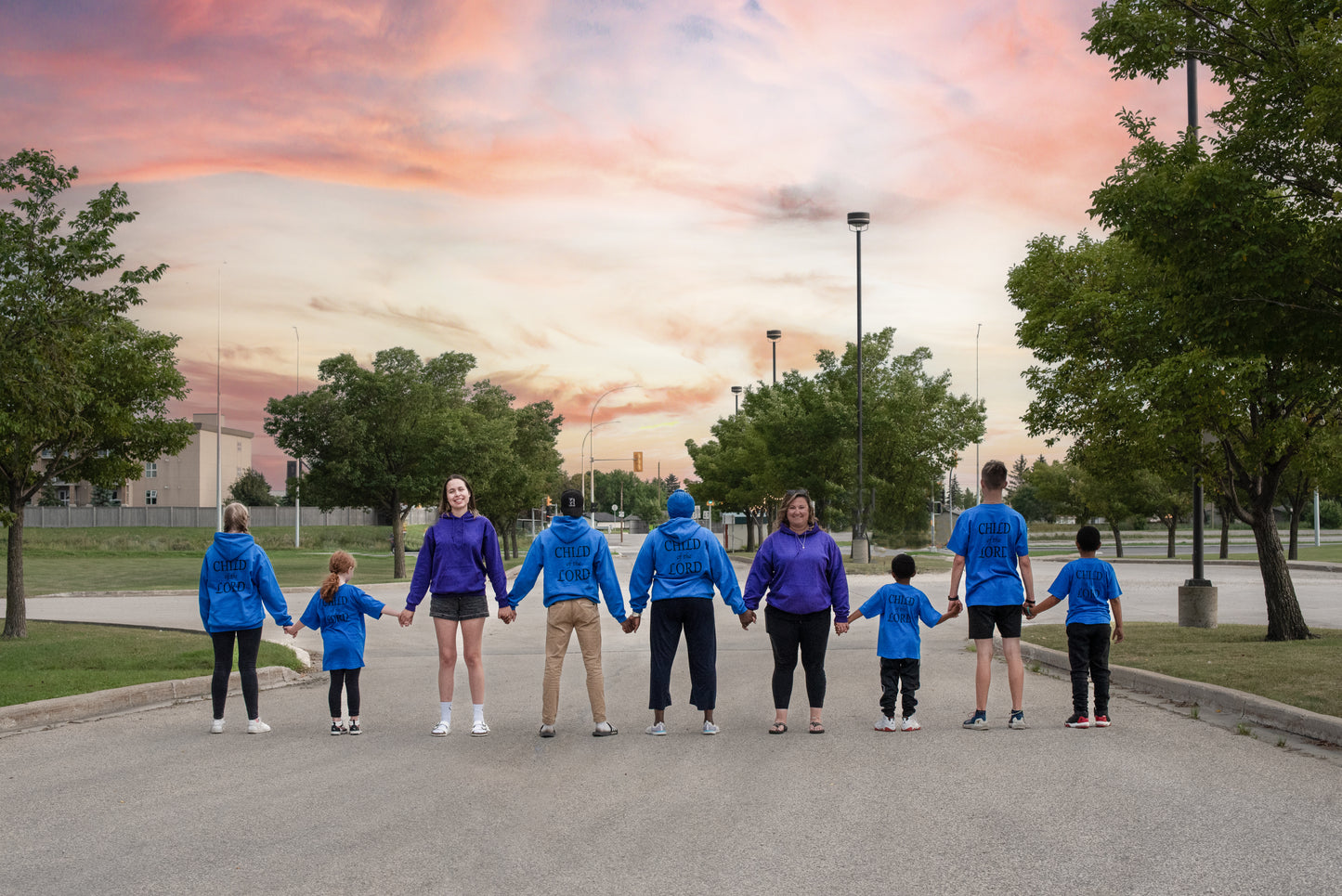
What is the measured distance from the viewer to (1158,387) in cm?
1222

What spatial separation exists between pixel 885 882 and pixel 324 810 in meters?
2.98

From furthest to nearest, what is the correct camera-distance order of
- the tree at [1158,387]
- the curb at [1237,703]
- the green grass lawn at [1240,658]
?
the tree at [1158,387]
the green grass lawn at [1240,658]
the curb at [1237,703]

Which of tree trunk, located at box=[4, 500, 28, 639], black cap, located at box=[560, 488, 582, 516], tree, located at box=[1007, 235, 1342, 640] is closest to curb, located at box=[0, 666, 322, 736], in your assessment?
black cap, located at box=[560, 488, 582, 516]

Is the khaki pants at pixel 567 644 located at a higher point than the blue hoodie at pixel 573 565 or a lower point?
lower

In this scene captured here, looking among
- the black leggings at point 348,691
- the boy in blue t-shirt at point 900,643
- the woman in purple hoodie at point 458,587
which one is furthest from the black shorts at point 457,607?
the boy in blue t-shirt at point 900,643

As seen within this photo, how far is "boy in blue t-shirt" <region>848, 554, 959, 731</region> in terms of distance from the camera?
781 cm

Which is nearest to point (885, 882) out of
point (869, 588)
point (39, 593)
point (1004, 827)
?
point (1004, 827)

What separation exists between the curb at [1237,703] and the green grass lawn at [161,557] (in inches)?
603

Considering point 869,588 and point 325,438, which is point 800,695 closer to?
point 869,588

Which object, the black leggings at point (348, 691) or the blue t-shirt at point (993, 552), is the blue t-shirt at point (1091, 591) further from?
the black leggings at point (348, 691)

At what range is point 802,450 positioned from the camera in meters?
42.1

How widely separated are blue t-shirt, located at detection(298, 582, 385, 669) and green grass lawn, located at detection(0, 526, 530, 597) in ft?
41.4

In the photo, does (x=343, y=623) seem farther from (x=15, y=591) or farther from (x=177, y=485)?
(x=177, y=485)

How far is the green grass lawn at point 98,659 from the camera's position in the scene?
9.48 meters
